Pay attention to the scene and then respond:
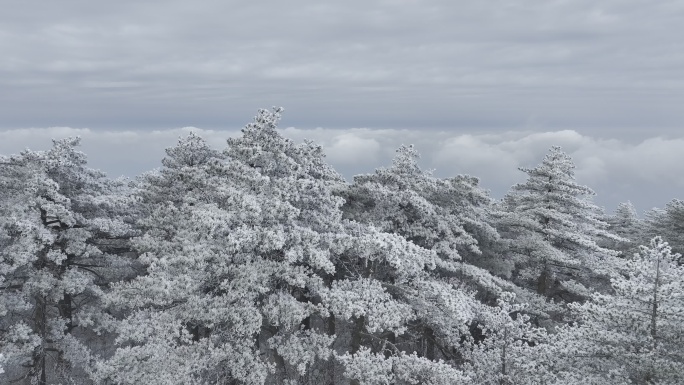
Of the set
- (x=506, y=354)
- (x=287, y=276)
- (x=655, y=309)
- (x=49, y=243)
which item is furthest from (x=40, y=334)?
(x=655, y=309)

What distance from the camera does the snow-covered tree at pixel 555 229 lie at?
2552 cm

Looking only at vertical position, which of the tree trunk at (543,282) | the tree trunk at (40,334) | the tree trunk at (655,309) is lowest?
the tree trunk at (40,334)

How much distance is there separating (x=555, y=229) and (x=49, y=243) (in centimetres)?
2318

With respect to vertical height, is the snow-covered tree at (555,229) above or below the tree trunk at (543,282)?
above

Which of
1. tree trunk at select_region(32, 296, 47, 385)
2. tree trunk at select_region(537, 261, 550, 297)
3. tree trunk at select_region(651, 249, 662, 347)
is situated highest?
tree trunk at select_region(651, 249, 662, 347)

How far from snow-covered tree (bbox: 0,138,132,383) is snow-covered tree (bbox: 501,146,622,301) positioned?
19.3 meters

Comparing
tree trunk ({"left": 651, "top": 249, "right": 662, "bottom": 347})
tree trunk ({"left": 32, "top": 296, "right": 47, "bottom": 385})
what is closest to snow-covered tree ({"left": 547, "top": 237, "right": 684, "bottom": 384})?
tree trunk ({"left": 651, "top": 249, "right": 662, "bottom": 347})

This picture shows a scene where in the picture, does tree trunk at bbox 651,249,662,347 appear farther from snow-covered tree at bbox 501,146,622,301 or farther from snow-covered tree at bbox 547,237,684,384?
snow-covered tree at bbox 501,146,622,301

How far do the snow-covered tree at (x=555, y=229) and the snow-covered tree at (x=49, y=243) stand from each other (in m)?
19.3

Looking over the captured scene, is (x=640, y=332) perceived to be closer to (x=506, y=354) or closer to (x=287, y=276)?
(x=506, y=354)

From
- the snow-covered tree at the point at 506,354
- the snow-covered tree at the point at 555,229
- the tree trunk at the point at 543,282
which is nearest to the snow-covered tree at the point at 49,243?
the snow-covered tree at the point at 506,354

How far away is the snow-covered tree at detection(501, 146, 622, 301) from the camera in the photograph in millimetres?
25516

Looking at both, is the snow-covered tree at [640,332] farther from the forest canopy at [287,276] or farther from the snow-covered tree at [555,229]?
the snow-covered tree at [555,229]

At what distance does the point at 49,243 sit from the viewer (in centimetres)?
1955
